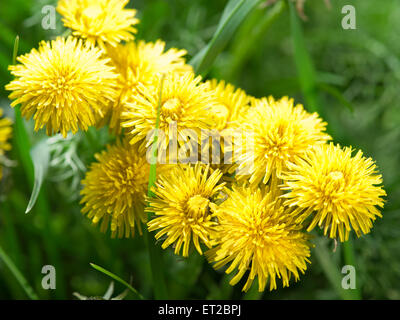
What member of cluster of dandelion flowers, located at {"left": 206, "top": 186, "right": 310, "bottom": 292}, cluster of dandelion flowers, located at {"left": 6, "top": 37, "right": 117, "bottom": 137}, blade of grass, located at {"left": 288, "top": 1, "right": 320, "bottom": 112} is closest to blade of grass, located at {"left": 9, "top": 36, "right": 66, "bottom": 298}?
cluster of dandelion flowers, located at {"left": 6, "top": 37, "right": 117, "bottom": 137}

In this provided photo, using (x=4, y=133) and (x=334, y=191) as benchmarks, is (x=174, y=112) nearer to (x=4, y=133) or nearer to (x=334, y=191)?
(x=334, y=191)

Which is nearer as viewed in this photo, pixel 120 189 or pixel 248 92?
pixel 120 189

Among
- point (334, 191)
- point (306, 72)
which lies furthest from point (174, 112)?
point (306, 72)

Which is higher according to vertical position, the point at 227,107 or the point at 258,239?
the point at 227,107

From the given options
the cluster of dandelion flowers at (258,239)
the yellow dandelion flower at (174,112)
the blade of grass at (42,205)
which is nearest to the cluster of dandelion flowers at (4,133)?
the blade of grass at (42,205)

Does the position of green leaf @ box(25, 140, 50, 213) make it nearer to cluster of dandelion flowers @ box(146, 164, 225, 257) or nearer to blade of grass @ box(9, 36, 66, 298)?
blade of grass @ box(9, 36, 66, 298)

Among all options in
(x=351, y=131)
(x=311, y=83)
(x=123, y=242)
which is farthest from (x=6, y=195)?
(x=351, y=131)

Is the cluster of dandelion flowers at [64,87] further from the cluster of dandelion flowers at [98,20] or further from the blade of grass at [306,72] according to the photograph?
the blade of grass at [306,72]

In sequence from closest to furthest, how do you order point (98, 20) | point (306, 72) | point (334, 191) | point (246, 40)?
point (334, 191) → point (98, 20) → point (306, 72) → point (246, 40)

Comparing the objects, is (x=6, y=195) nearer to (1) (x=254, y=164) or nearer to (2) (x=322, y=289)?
(1) (x=254, y=164)
